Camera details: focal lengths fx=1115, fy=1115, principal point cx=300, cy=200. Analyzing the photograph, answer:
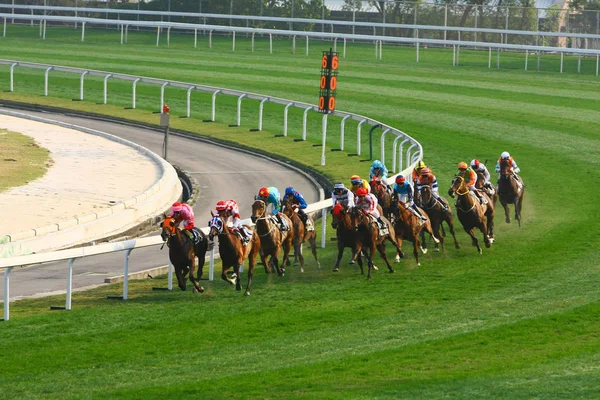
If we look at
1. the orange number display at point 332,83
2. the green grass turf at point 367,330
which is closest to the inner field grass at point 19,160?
the orange number display at point 332,83

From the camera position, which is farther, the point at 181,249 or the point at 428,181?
the point at 428,181

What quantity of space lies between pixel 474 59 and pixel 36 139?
21.3 m

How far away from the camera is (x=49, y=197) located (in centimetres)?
2127

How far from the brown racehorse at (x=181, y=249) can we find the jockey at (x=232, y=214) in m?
0.39

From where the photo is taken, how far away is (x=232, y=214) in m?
14.0

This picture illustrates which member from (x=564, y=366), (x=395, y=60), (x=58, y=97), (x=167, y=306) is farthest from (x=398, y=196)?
(x=395, y=60)

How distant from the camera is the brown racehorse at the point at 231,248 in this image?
45.1ft

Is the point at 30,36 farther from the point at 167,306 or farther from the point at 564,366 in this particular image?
the point at 564,366

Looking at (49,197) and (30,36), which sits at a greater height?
(30,36)

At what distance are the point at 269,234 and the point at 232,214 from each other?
3.38 ft

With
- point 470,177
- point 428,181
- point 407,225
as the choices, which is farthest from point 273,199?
point 470,177

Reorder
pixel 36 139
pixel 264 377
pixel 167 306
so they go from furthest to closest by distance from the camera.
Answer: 1. pixel 36 139
2. pixel 167 306
3. pixel 264 377

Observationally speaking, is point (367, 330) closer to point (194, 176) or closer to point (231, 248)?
point (231, 248)

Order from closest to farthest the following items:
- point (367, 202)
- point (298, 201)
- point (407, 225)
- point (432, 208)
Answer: point (367, 202) → point (298, 201) → point (407, 225) → point (432, 208)
